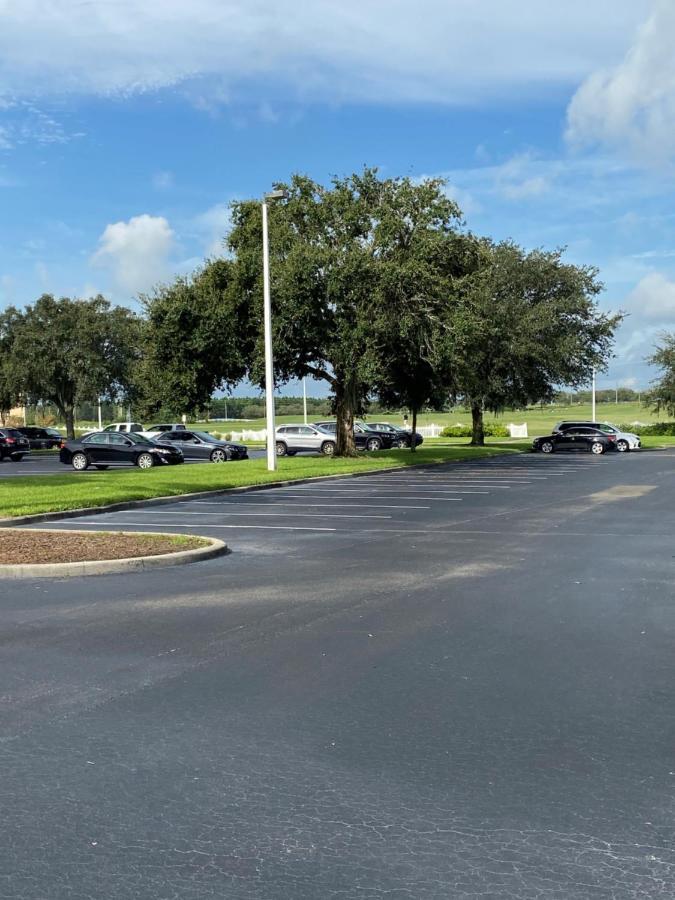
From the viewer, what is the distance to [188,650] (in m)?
7.00

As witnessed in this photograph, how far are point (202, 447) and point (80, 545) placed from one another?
28.6m

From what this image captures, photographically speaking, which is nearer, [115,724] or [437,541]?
[115,724]

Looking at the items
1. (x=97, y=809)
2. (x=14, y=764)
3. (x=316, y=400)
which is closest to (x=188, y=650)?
(x=14, y=764)

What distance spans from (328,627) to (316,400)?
164014mm

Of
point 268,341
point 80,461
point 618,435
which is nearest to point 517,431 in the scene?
point 618,435

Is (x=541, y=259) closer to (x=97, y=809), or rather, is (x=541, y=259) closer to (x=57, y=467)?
(x=57, y=467)

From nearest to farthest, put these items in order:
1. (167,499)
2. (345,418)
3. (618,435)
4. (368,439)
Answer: (167,499), (345,418), (618,435), (368,439)

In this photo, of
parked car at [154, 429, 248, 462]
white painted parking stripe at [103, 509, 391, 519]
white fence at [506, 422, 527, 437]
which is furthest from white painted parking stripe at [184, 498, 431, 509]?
white fence at [506, 422, 527, 437]

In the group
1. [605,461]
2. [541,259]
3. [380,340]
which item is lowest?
[605,461]

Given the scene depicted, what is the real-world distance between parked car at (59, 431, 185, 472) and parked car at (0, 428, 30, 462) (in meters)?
7.79

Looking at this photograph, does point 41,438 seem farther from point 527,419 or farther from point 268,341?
point 527,419

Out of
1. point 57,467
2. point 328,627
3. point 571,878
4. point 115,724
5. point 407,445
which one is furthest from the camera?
point 407,445

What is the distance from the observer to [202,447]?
40562 mm

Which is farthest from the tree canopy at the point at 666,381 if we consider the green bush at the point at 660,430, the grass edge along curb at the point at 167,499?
the grass edge along curb at the point at 167,499
